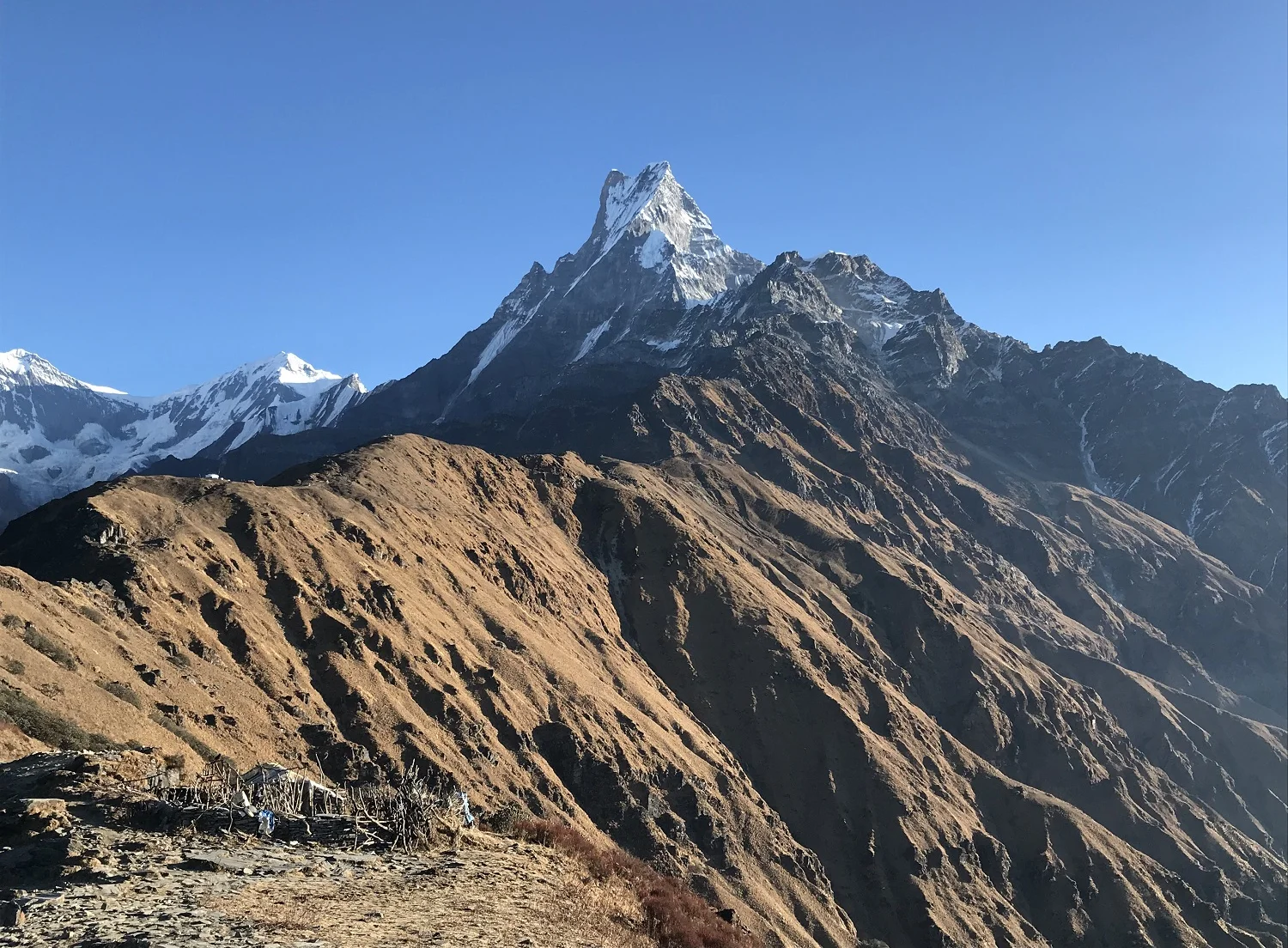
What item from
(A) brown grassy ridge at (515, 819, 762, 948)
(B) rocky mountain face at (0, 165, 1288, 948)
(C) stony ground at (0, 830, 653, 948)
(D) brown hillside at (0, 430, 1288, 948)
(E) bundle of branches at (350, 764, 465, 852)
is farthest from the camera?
(B) rocky mountain face at (0, 165, 1288, 948)

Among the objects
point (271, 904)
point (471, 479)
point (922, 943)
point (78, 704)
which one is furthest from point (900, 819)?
point (271, 904)

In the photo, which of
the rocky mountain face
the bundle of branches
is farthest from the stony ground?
the rocky mountain face

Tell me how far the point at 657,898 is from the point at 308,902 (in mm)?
10304

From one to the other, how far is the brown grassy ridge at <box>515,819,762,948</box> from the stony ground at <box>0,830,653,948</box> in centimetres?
79

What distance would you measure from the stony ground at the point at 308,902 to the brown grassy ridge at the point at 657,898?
79 cm

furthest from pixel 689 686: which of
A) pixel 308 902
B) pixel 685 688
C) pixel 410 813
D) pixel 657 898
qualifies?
pixel 308 902

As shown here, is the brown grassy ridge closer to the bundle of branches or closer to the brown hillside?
the bundle of branches

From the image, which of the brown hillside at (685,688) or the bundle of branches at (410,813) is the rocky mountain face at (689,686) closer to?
the brown hillside at (685,688)

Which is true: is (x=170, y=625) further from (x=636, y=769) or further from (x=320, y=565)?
(x=636, y=769)

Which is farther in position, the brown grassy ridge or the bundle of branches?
the bundle of branches

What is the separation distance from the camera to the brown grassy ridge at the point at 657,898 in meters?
25.8

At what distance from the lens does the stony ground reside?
19.2m

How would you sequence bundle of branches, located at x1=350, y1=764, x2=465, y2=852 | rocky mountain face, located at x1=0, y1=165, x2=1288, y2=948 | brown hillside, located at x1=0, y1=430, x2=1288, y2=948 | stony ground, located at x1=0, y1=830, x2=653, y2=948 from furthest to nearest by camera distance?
rocky mountain face, located at x1=0, y1=165, x2=1288, y2=948 → brown hillside, located at x1=0, y1=430, x2=1288, y2=948 → bundle of branches, located at x1=350, y1=764, x2=465, y2=852 → stony ground, located at x1=0, y1=830, x2=653, y2=948

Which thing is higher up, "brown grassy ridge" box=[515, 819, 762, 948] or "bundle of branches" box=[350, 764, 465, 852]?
"bundle of branches" box=[350, 764, 465, 852]
